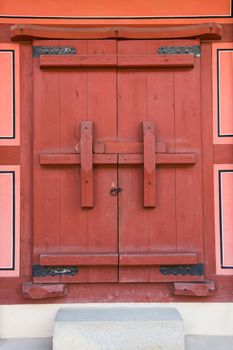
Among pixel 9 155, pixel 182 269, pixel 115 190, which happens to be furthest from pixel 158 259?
pixel 9 155

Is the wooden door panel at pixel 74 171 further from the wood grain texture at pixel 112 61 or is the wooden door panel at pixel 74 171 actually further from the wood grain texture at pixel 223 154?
the wood grain texture at pixel 223 154

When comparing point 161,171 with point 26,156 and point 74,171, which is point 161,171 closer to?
point 74,171

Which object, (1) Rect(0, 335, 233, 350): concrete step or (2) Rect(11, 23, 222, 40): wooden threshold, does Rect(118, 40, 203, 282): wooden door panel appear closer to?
(2) Rect(11, 23, 222, 40): wooden threshold

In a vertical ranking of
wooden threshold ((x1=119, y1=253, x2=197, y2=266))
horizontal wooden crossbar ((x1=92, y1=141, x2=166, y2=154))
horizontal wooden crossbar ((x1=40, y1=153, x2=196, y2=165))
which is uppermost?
horizontal wooden crossbar ((x1=92, y1=141, x2=166, y2=154))

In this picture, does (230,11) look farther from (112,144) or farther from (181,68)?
(112,144)

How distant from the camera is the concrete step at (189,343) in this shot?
3.37m

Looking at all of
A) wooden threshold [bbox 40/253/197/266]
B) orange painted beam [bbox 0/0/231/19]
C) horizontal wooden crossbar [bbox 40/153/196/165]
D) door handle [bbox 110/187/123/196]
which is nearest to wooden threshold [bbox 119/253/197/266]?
wooden threshold [bbox 40/253/197/266]

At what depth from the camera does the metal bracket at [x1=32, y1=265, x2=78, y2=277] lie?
354cm

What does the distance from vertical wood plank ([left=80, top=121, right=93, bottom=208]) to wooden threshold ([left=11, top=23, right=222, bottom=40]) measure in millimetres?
735

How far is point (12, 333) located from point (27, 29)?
228 centimetres

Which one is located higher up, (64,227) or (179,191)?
(179,191)

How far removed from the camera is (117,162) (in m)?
3.58

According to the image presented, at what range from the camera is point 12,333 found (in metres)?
3.56

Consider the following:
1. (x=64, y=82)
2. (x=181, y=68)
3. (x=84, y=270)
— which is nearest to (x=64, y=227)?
(x=84, y=270)
